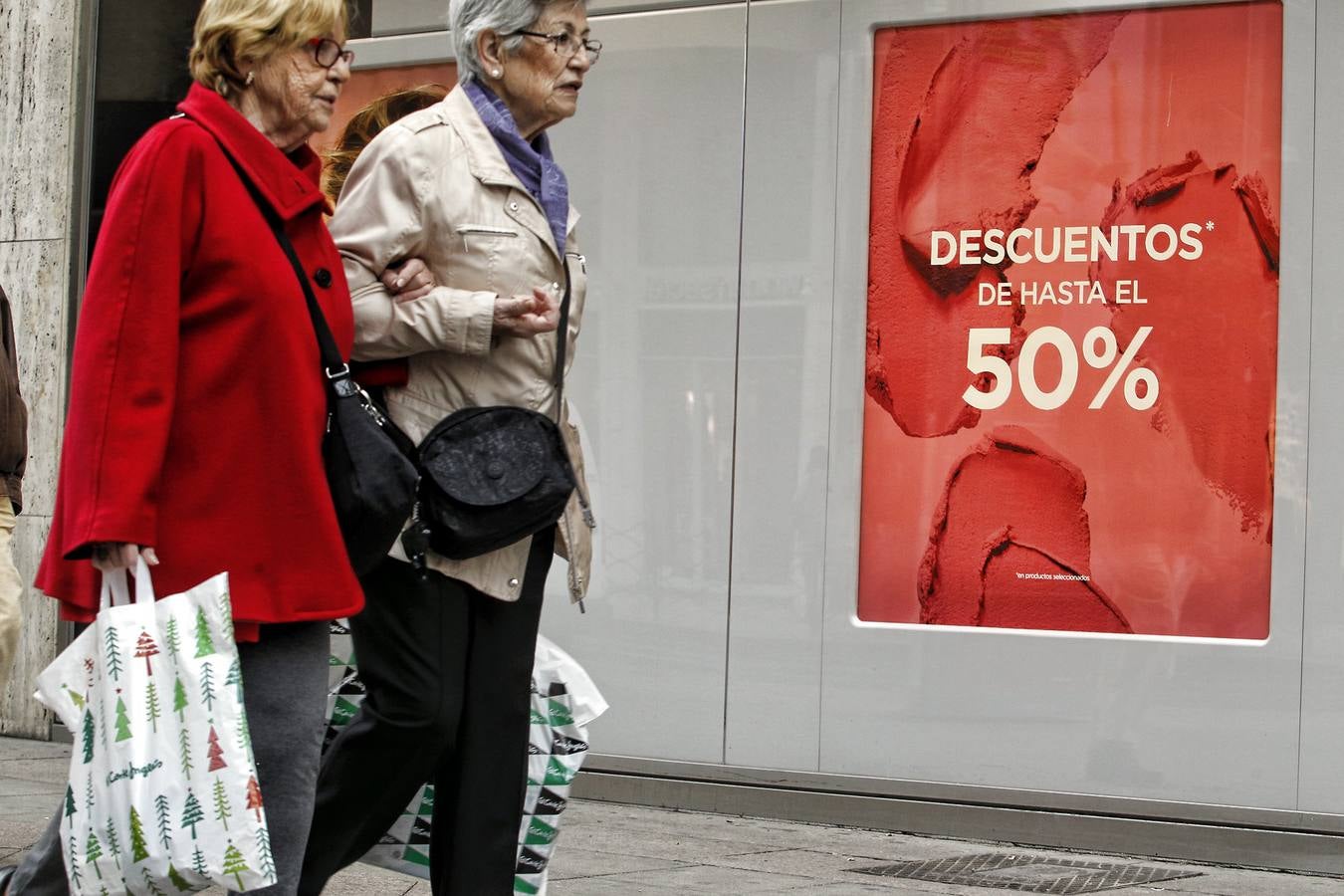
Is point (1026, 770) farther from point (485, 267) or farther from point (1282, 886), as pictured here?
point (485, 267)

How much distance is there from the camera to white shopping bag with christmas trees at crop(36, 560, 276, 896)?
2619mm

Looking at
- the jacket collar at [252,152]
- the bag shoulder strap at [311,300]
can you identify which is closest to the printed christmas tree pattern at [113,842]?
the bag shoulder strap at [311,300]

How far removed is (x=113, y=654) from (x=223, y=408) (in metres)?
0.43

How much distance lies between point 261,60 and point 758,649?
354 centimetres

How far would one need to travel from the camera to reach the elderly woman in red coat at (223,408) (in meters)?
2.76

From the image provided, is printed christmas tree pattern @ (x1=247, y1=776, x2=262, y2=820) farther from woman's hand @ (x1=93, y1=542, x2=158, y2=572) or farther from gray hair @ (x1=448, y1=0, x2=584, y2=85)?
gray hair @ (x1=448, y1=0, x2=584, y2=85)

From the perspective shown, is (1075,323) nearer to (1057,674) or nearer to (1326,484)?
(1326,484)

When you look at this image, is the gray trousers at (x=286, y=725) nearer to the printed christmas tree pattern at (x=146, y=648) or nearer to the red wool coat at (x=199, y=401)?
the red wool coat at (x=199, y=401)

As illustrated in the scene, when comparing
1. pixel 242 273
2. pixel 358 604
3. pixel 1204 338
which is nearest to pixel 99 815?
pixel 358 604

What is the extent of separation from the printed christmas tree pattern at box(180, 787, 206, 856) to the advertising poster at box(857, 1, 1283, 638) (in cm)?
369

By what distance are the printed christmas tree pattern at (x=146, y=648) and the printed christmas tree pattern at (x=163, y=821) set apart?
18 centimetres

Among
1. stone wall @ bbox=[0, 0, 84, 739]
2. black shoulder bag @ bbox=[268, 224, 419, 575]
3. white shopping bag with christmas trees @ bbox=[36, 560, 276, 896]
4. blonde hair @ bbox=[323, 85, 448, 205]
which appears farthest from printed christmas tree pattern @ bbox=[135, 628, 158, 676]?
stone wall @ bbox=[0, 0, 84, 739]

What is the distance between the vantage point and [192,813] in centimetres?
262

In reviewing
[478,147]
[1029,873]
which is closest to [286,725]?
[478,147]
